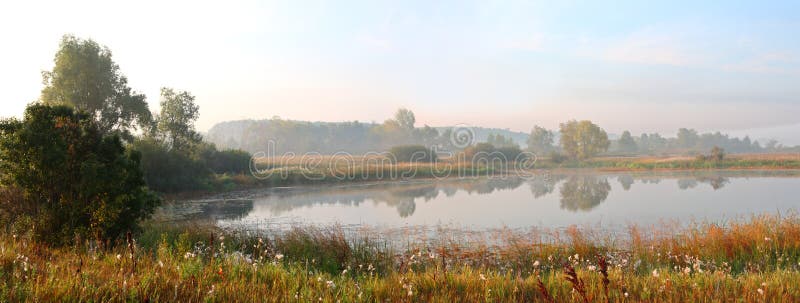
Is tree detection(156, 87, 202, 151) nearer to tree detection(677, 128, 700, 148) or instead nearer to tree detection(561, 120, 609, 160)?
tree detection(561, 120, 609, 160)

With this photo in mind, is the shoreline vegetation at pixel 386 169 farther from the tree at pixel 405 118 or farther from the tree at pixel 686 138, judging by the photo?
the tree at pixel 686 138

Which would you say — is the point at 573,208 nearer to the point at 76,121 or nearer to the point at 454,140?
the point at 76,121

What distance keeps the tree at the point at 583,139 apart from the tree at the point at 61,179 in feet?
302

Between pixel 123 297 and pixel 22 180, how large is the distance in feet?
21.4

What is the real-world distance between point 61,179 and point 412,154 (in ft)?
255

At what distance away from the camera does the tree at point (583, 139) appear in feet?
303

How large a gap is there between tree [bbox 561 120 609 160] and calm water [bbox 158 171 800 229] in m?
58.0

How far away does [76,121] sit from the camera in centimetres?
1059

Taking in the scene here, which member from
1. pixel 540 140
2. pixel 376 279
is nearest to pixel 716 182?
pixel 376 279

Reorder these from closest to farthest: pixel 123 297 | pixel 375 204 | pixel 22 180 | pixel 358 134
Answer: pixel 123 297 < pixel 22 180 < pixel 375 204 < pixel 358 134

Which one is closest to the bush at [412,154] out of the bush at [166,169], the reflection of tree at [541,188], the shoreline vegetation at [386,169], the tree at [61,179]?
the shoreline vegetation at [386,169]

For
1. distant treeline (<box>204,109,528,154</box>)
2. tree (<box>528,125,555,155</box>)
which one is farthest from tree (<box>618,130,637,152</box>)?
distant treeline (<box>204,109,528,154</box>)

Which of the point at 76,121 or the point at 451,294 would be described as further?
the point at 76,121

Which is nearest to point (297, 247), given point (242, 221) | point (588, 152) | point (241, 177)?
point (242, 221)
